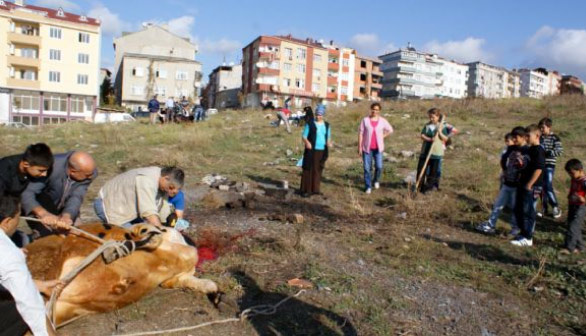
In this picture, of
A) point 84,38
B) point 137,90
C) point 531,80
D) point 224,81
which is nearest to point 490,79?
point 531,80

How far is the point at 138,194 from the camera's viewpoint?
4105mm

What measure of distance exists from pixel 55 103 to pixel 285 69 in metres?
28.6

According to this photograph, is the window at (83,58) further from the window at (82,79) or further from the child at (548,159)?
the child at (548,159)

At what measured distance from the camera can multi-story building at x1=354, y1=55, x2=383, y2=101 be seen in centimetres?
7331

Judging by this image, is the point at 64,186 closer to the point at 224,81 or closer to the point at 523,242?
the point at 523,242

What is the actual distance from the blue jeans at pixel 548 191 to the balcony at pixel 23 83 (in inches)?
1787

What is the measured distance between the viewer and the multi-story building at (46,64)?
42.2 metres

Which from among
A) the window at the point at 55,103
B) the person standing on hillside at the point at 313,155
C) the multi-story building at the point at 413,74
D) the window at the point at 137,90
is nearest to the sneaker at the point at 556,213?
the person standing on hillside at the point at 313,155

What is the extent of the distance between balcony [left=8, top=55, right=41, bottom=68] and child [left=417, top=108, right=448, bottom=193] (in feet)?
145

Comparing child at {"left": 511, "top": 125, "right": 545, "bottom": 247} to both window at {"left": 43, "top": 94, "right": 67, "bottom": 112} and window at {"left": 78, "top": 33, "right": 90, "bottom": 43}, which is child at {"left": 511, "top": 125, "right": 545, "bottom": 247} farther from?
window at {"left": 78, "top": 33, "right": 90, "bottom": 43}

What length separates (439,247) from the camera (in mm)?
5355

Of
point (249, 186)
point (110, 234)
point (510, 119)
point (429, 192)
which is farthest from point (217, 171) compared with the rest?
point (510, 119)

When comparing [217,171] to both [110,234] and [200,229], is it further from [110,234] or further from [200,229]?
[110,234]

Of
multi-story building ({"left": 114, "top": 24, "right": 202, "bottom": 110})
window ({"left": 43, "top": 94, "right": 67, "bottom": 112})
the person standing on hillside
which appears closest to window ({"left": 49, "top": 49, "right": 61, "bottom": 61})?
window ({"left": 43, "top": 94, "right": 67, "bottom": 112})
